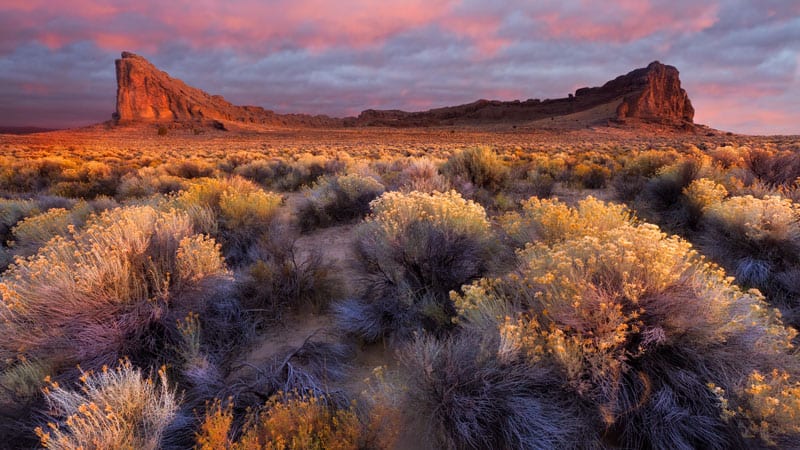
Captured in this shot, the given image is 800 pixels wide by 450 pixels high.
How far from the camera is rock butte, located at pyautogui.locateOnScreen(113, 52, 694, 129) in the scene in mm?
86500

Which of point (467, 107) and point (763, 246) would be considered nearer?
point (763, 246)

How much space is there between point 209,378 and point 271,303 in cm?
158

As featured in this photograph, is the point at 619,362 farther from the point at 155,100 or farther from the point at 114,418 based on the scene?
the point at 155,100

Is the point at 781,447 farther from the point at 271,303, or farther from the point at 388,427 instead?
the point at 271,303

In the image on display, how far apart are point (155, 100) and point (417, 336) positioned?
5494 inches

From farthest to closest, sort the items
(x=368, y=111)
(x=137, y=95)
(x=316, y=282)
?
1. (x=368, y=111)
2. (x=137, y=95)
3. (x=316, y=282)

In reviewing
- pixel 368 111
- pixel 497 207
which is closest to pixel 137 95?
pixel 368 111

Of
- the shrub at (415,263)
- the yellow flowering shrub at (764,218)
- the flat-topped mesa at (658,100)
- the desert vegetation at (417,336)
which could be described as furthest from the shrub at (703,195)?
the flat-topped mesa at (658,100)

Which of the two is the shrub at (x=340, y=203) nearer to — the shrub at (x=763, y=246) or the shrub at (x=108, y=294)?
the shrub at (x=108, y=294)

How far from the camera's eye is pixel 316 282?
5.23m

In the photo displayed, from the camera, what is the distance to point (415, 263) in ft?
15.6

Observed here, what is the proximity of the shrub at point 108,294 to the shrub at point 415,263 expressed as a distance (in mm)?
1752

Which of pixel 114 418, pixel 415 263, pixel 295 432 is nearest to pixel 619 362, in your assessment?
pixel 295 432

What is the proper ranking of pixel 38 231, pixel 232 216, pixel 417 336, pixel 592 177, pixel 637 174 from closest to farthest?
pixel 417 336 → pixel 38 231 → pixel 232 216 → pixel 637 174 → pixel 592 177
